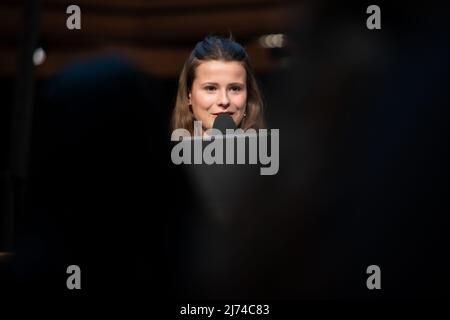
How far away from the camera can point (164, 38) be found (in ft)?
3.39

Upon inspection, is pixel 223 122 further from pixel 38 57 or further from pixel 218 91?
pixel 38 57

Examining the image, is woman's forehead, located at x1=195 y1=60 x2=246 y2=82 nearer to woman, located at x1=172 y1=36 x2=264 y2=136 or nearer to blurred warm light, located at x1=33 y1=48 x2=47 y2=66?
woman, located at x1=172 y1=36 x2=264 y2=136

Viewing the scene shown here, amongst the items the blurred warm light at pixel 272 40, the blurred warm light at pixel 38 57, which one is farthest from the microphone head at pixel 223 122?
the blurred warm light at pixel 38 57

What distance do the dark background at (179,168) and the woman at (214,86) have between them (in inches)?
0.8

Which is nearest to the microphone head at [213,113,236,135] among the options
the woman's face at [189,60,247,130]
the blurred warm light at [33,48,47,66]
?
the woman's face at [189,60,247,130]

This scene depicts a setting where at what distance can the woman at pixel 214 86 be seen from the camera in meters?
0.98

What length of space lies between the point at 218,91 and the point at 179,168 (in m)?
0.15

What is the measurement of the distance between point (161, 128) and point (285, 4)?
0.94 ft

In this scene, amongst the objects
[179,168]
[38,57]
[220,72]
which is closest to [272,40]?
[220,72]

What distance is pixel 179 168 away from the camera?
3.12ft

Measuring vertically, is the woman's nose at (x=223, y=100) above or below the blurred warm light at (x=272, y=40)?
below

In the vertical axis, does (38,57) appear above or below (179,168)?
above

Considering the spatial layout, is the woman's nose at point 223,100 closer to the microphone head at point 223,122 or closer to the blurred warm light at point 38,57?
the microphone head at point 223,122
